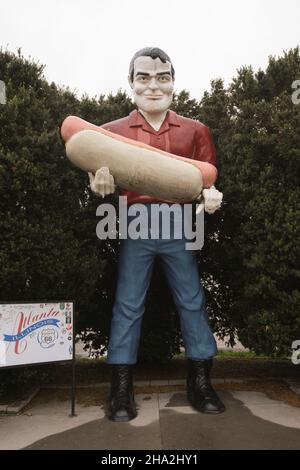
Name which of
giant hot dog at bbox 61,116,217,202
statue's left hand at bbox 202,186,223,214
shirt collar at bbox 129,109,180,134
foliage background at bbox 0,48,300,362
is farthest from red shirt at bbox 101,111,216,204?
foliage background at bbox 0,48,300,362

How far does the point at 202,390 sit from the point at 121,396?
929 millimetres

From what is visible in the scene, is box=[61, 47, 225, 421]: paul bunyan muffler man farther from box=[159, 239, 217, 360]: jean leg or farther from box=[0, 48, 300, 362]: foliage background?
box=[0, 48, 300, 362]: foliage background

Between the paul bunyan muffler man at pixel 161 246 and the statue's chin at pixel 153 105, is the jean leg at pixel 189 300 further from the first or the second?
the statue's chin at pixel 153 105

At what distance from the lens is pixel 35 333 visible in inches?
193

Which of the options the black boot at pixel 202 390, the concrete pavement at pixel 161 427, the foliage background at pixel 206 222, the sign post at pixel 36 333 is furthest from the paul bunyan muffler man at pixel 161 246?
the foliage background at pixel 206 222

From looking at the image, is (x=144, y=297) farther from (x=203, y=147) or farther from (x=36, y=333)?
(x=203, y=147)

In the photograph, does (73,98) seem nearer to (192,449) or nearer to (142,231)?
(142,231)

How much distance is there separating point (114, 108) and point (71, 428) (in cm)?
435

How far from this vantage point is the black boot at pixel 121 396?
15.6 feet

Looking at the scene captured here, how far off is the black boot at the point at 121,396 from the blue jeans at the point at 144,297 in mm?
137

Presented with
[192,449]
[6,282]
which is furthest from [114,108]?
[192,449]

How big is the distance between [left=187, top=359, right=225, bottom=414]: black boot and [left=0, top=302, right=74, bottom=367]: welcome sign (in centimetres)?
146

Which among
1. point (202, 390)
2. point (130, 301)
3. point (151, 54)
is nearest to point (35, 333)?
point (130, 301)

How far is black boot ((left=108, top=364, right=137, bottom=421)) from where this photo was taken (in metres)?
4.75
